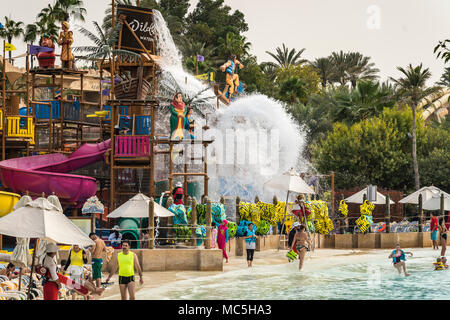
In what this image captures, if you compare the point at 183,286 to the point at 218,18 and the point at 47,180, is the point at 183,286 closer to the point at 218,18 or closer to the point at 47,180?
the point at 47,180

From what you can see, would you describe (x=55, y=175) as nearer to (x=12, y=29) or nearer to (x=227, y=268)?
(x=227, y=268)

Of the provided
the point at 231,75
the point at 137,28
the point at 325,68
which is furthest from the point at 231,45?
the point at 137,28

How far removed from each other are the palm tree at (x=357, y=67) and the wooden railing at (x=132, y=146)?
49.1 metres

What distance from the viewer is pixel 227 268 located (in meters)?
23.5

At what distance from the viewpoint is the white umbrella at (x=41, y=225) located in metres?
13.6

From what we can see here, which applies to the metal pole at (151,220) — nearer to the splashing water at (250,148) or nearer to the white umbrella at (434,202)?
the splashing water at (250,148)

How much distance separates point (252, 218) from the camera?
2891cm

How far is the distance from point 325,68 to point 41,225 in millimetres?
66834

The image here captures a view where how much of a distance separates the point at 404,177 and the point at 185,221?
26.2 meters

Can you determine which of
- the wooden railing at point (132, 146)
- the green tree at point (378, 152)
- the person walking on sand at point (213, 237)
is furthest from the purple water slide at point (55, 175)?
the green tree at point (378, 152)

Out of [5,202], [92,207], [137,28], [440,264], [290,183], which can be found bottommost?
[440,264]

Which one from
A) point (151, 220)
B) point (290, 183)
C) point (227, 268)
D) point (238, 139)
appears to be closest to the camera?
point (151, 220)

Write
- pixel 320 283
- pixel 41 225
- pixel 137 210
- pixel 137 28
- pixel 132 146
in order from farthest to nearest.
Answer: pixel 137 28 < pixel 132 146 < pixel 137 210 < pixel 320 283 < pixel 41 225
